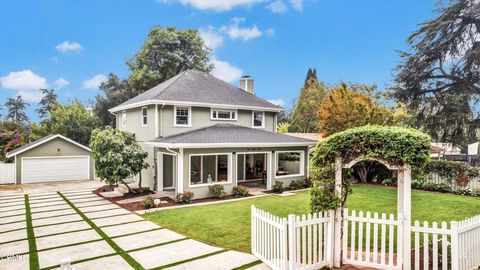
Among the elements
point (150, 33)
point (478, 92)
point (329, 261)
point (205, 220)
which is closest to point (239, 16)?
point (150, 33)

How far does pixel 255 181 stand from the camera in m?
21.2

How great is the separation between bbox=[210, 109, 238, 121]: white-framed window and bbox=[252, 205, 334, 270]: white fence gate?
42.3 feet

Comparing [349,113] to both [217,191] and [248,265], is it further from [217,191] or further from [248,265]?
[248,265]

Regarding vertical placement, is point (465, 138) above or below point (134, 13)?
below

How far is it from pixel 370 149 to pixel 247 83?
19.6 meters

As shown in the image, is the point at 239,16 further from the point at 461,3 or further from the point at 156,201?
the point at 156,201

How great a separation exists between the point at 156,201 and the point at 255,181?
30.4 feet

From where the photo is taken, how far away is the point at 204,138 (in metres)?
15.9

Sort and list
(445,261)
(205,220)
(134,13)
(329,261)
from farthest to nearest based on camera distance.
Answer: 1. (134,13)
2. (205,220)
3. (329,261)
4. (445,261)

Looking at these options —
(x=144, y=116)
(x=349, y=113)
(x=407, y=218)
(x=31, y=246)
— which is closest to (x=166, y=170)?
(x=144, y=116)

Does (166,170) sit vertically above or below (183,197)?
above

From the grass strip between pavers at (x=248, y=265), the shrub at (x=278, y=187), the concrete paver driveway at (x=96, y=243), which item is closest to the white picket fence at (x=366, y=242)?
the grass strip between pavers at (x=248, y=265)

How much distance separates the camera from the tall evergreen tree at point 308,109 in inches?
1391

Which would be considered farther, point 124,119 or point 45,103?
point 45,103
